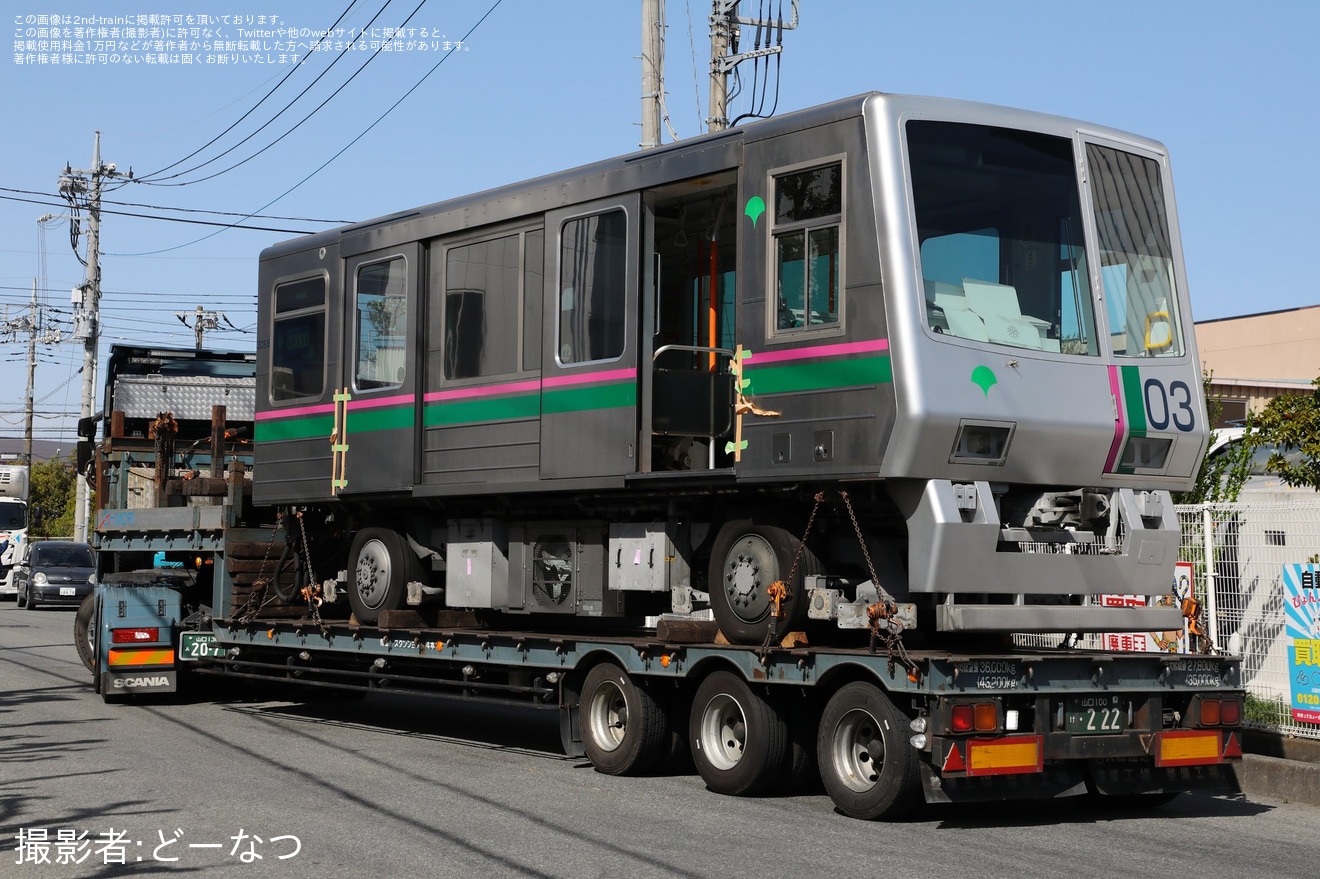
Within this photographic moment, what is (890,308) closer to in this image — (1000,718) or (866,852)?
(1000,718)

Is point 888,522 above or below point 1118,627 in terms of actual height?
above

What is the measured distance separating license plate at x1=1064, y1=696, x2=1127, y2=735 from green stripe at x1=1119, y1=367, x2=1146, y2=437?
5.46 ft

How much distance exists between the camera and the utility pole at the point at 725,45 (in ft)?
59.9

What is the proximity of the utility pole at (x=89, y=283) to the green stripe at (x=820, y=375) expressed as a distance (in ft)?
120

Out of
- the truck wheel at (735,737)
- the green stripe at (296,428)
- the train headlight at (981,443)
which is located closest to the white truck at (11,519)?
the green stripe at (296,428)

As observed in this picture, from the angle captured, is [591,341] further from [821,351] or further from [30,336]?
[30,336]

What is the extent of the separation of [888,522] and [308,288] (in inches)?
261

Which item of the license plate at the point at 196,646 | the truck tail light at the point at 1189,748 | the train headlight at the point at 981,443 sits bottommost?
the truck tail light at the point at 1189,748

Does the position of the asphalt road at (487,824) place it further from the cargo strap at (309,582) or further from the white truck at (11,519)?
the white truck at (11,519)

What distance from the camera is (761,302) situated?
32.5ft

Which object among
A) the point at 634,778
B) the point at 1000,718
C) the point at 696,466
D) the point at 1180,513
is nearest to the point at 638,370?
the point at 696,466

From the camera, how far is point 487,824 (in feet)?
28.8

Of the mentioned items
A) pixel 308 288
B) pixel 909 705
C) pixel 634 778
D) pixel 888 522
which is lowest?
pixel 634 778

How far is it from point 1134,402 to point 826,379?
201 cm
